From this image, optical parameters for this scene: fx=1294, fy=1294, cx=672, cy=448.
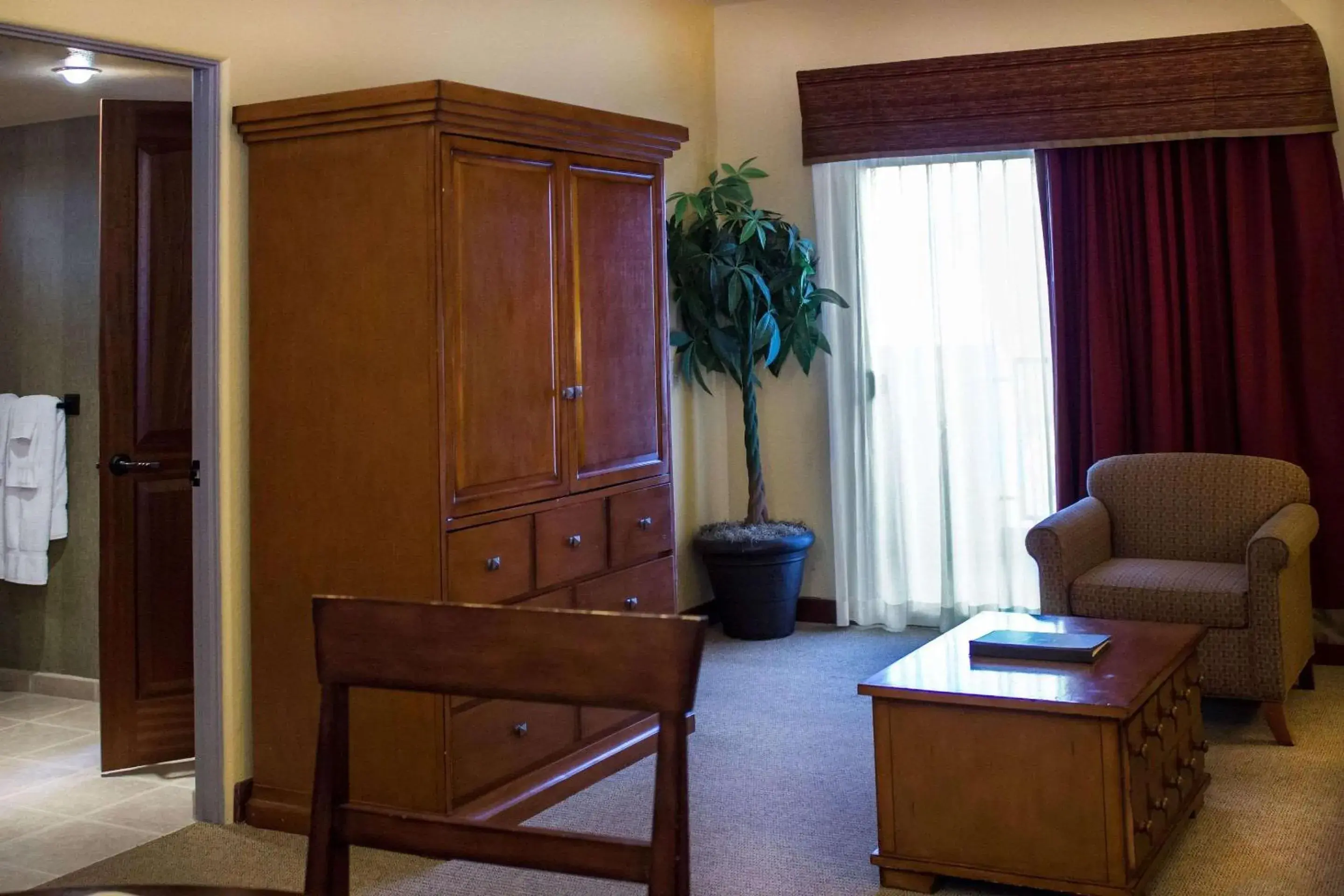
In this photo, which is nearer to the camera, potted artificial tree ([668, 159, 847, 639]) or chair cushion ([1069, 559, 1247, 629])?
chair cushion ([1069, 559, 1247, 629])

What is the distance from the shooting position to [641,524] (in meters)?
3.98

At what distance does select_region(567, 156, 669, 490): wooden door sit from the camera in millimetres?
3699

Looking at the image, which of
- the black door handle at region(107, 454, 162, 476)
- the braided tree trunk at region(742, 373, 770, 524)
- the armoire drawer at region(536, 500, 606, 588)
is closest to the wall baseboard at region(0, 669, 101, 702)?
the black door handle at region(107, 454, 162, 476)

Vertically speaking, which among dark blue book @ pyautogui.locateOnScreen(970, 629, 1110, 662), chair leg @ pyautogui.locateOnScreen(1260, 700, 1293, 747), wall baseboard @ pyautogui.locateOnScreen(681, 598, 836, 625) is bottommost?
chair leg @ pyautogui.locateOnScreen(1260, 700, 1293, 747)

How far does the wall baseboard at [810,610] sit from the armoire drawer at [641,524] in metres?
1.62

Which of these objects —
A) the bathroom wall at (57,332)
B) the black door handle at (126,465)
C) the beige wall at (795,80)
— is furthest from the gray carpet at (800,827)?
the bathroom wall at (57,332)

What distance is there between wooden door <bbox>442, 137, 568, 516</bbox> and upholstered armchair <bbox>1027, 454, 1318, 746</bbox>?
1670mm

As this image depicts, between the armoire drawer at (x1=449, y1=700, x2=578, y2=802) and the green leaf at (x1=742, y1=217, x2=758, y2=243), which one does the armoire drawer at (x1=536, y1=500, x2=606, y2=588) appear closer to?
the armoire drawer at (x1=449, y1=700, x2=578, y2=802)

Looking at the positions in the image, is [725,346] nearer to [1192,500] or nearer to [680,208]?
[680,208]

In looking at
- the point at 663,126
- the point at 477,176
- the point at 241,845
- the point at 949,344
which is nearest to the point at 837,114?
the point at 949,344

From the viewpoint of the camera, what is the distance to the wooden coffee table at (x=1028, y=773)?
104 inches

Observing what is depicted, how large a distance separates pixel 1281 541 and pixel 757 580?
7.02 feet

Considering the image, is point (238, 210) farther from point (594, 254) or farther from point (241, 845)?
point (241, 845)

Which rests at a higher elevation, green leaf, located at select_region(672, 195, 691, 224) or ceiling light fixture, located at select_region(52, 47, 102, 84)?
ceiling light fixture, located at select_region(52, 47, 102, 84)
